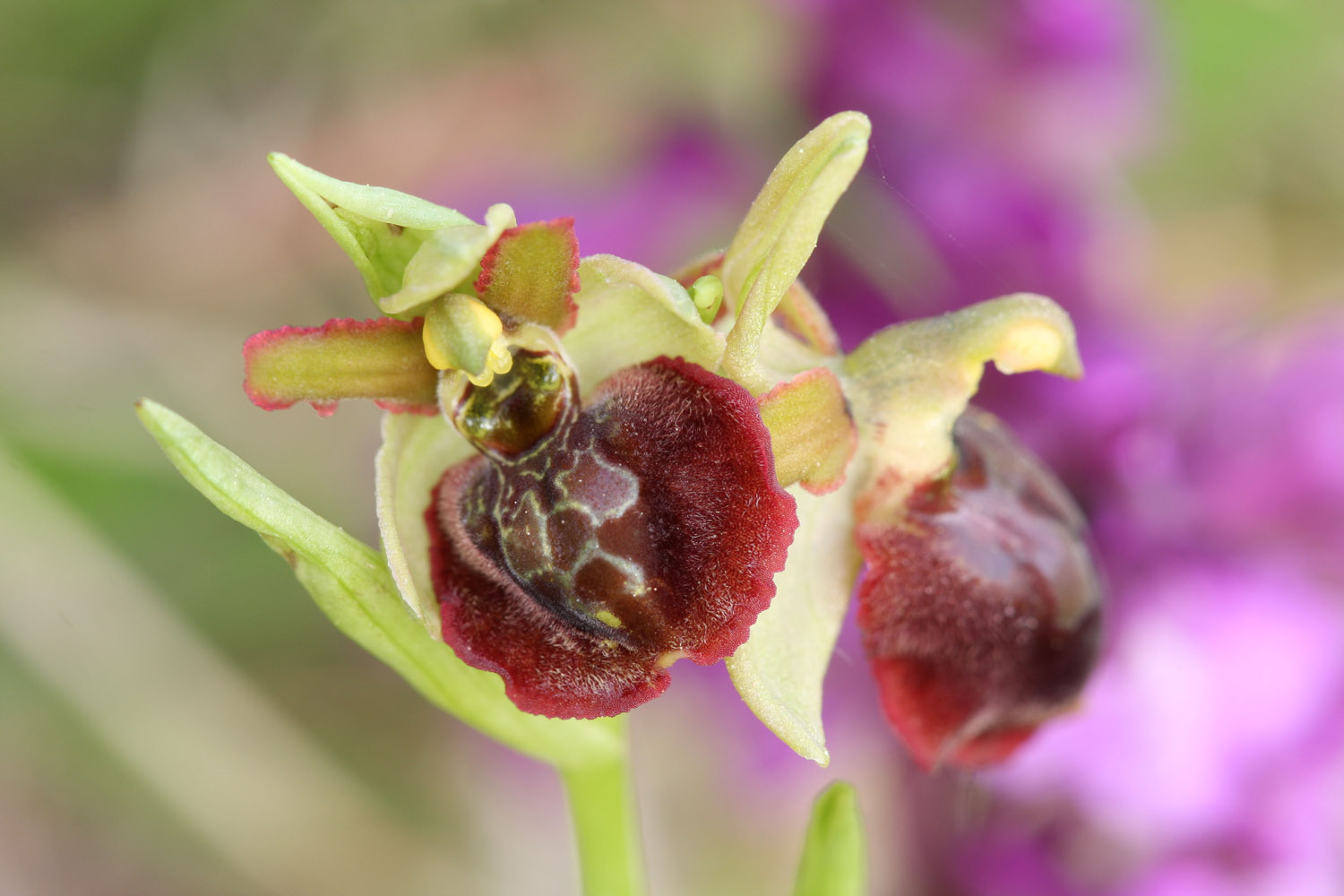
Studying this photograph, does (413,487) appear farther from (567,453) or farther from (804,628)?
(804,628)

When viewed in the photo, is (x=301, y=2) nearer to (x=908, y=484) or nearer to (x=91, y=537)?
(x=91, y=537)

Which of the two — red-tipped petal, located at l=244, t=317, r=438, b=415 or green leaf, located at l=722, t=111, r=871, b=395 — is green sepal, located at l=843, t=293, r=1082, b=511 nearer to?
green leaf, located at l=722, t=111, r=871, b=395

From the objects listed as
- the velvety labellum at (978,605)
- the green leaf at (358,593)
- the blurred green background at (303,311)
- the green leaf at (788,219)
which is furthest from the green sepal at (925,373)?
the blurred green background at (303,311)

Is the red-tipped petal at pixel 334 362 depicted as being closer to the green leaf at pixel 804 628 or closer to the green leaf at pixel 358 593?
the green leaf at pixel 358 593

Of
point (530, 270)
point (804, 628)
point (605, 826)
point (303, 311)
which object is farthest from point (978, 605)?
point (303, 311)

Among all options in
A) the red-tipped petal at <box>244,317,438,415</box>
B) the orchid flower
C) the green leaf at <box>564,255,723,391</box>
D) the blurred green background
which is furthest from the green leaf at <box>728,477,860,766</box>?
the blurred green background
